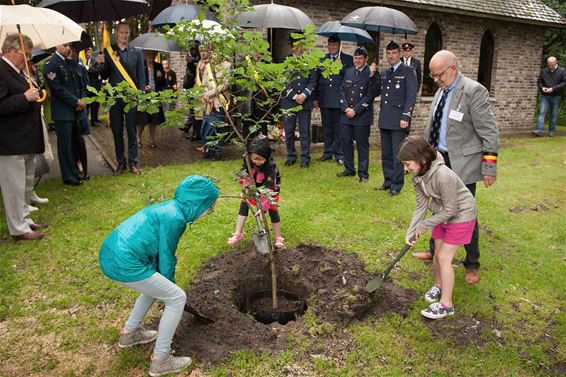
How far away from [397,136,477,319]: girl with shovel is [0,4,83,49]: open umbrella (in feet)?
14.6

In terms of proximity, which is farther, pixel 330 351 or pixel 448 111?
pixel 448 111

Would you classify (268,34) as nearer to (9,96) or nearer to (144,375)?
(9,96)

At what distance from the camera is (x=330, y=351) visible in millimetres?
3535

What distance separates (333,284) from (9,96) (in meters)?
4.09

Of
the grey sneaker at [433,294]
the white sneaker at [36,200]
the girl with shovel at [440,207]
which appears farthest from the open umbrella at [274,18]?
the grey sneaker at [433,294]

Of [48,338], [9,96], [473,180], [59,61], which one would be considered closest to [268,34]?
[59,61]

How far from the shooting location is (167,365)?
3240 millimetres

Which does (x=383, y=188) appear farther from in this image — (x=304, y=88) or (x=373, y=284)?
(x=373, y=284)

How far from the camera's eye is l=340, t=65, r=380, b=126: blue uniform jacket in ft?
25.5

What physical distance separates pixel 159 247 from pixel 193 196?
1.32 ft

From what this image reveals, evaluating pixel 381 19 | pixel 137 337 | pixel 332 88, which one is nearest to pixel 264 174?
pixel 137 337

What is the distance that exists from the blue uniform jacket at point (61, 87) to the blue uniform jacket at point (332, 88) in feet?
14.3

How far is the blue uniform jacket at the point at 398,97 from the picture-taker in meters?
7.15

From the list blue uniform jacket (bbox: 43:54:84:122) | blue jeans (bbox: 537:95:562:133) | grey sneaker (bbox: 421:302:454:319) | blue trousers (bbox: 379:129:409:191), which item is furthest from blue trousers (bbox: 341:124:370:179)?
blue jeans (bbox: 537:95:562:133)
